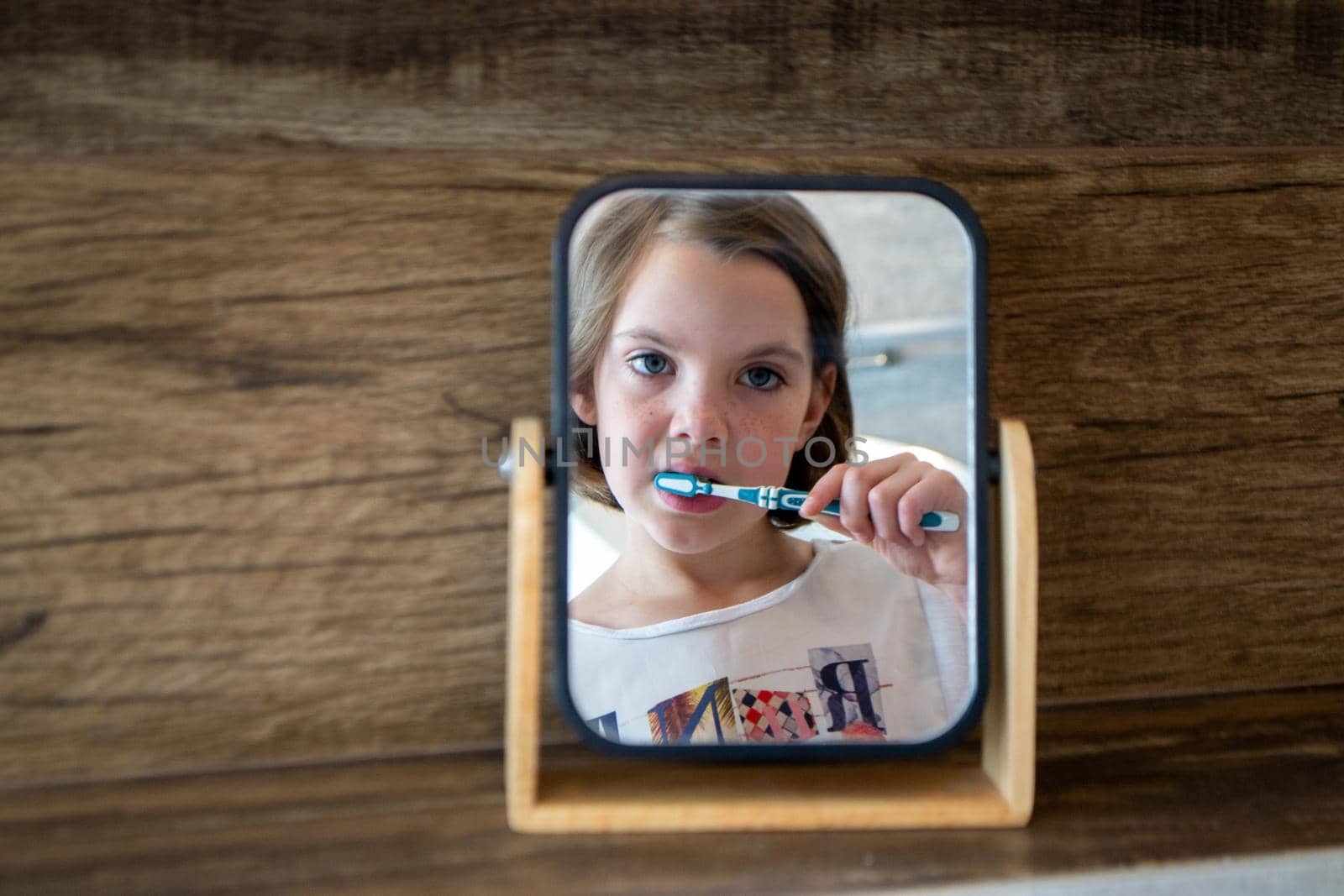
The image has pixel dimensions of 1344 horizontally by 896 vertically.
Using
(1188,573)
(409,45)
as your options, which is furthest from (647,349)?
(1188,573)

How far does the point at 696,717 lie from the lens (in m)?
0.44

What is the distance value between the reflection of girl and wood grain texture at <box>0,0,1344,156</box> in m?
0.06

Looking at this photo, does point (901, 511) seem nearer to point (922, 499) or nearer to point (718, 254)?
point (922, 499)

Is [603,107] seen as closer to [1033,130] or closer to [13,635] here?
[1033,130]

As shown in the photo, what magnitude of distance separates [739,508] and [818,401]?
0.17ft

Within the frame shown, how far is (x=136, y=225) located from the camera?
45 cm

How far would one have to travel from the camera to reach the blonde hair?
43cm

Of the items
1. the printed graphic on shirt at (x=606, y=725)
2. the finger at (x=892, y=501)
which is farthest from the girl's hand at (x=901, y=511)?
the printed graphic on shirt at (x=606, y=725)

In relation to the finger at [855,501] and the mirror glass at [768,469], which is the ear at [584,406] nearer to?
the mirror glass at [768,469]

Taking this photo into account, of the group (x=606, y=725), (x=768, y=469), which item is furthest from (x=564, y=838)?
(x=768, y=469)

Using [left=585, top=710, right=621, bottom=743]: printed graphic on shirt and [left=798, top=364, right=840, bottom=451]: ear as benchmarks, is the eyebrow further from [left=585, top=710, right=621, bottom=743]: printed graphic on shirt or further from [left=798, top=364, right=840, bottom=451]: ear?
[left=585, top=710, right=621, bottom=743]: printed graphic on shirt

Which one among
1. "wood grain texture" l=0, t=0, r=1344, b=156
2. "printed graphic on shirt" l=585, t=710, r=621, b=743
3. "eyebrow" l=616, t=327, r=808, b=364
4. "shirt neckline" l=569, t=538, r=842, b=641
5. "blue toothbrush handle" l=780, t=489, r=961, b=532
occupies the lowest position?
"printed graphic on shirt" l=585, t=710, r=621, b=743

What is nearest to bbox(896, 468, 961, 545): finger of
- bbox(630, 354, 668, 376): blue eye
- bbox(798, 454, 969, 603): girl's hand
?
bbox(798, 454, 969, 603): girl's hand

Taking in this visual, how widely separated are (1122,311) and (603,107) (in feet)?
0.80
